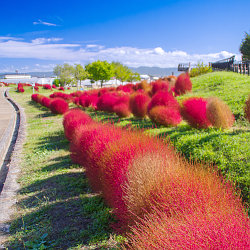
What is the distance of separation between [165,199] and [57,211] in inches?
84.8

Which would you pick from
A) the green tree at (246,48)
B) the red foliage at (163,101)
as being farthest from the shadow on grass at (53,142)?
the green tree at (246,48)

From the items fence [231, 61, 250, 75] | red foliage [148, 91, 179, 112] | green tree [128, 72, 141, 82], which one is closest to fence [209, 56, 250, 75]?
fence [231, 61, 250, 75]

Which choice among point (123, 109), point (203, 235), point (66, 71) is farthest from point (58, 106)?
point (66, 71)

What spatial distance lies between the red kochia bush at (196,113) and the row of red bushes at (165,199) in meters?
3.71

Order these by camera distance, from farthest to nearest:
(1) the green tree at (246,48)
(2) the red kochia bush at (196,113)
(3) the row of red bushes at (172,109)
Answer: (1) the green tree at (246,48)
(2) the red kochia bush at (196,113)
(3) the row of red bushes at (172,109)

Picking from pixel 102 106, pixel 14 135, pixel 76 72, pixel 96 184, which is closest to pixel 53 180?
pixel 96 184

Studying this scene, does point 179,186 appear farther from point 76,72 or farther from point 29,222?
point 76,72

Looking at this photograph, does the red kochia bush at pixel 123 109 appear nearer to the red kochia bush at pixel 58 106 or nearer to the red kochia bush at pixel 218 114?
the red kochia bush at pixel 58 106

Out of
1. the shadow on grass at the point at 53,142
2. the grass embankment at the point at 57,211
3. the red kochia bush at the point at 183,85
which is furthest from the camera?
the red kochia bush at the point at 183,85

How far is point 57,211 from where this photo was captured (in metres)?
3.43

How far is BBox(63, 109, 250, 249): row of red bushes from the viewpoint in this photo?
4.22 feet

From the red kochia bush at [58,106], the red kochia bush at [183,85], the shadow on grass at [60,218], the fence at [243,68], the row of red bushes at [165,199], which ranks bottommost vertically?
the shadow on grass at [60,218]

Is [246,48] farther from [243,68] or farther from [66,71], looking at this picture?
[66,71]

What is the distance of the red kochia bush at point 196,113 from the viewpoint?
22.1 feet
